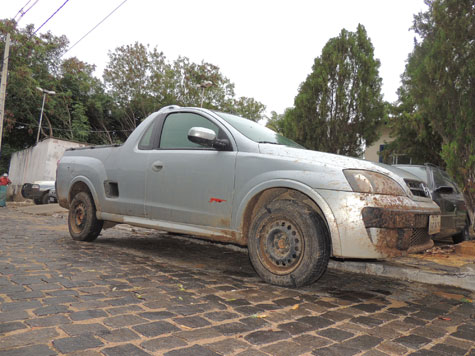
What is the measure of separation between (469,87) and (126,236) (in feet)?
21.7

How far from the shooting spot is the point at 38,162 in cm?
2241

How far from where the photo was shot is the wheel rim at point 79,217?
17.7 ft

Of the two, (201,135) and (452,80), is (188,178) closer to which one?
(201,135)

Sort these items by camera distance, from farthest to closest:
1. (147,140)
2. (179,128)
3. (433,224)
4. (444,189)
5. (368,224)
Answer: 1. (444,189)
2. (147,140)
3. (179,128)
4. (433,224)
5. (368,224)

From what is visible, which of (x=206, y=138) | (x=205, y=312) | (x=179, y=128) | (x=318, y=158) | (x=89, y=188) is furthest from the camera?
(x=89, y=188)

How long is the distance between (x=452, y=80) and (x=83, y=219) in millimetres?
6614

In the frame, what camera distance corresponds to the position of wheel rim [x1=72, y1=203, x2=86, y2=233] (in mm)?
5388

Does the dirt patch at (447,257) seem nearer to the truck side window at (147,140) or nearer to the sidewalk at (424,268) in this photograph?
the sidewalk at (424,268)

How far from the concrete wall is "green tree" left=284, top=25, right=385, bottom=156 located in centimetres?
1496

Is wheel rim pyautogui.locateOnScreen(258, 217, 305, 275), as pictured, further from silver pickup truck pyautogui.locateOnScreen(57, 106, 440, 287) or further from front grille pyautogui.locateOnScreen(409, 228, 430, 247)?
front grille pyautogui.locateOnScreen(409, 228, 430, 247)

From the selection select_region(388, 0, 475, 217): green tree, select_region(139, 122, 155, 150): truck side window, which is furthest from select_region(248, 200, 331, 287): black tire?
select_region(388, 0, 475, 217): green tree

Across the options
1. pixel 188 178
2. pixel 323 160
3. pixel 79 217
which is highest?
pixel 323 160

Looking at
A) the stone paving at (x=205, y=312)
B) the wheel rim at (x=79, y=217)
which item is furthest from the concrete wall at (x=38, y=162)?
the stone paving at (x=205, y=312)

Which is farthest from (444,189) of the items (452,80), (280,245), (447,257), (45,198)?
(45,198)
